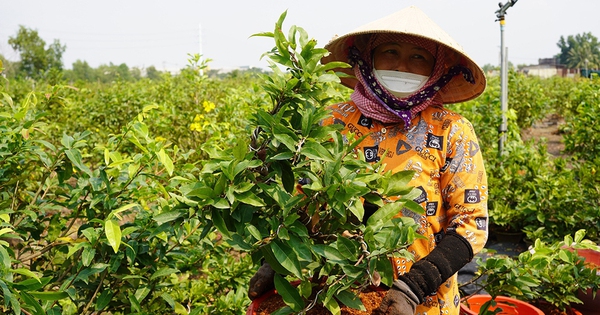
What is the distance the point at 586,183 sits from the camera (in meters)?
3.66

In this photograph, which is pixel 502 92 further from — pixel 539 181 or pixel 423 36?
pixel 423 36

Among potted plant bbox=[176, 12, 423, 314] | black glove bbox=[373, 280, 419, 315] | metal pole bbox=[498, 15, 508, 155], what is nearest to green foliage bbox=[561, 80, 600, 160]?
metal pole bbox=[498, 15, 508, 155]

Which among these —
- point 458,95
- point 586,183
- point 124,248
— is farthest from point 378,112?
point 586,183

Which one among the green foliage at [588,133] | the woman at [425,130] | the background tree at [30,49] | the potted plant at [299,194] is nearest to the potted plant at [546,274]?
the woman at [425,130]

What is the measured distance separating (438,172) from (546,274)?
131 centimetres

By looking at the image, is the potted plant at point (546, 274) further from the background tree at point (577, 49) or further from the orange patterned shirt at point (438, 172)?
the background tree at point (577, 49)

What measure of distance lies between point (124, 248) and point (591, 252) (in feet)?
8.69

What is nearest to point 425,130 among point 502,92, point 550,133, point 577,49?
point 502,92

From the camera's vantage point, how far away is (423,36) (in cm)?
151

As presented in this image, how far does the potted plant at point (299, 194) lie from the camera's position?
1.10m

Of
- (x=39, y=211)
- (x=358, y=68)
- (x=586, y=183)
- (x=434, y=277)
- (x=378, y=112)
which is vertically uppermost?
(x=358, y=68)

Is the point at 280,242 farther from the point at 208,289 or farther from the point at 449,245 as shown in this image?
the point at 208,289

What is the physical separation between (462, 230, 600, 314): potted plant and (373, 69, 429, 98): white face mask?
77 centimetres

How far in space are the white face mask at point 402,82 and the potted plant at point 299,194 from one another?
436 millimetres
